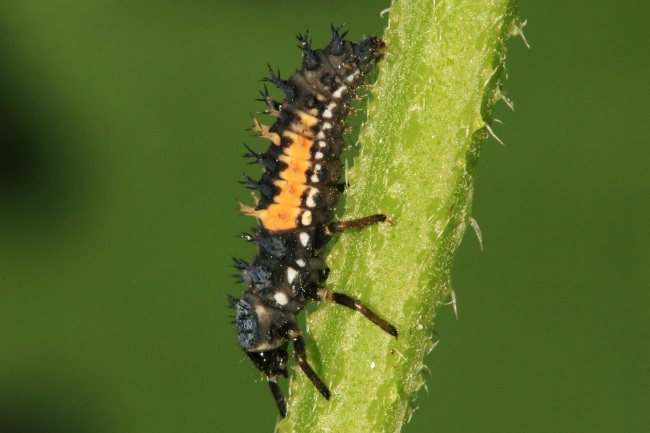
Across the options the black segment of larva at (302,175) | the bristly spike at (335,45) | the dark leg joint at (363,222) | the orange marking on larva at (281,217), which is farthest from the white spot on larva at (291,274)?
the bristly spike at (335,45)

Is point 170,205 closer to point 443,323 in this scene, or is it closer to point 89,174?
point 89,174

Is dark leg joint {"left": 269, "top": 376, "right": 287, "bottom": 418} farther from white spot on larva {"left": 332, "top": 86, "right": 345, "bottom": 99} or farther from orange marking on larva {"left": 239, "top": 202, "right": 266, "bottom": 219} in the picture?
white spot on larva {"left": 332, "top": 86, "right": 345, "bottom": 99}

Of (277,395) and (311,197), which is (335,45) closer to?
(311,197)

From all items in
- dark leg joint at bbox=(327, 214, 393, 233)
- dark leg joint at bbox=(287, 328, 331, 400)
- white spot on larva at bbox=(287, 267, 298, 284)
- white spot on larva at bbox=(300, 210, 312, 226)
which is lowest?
dark leg joint at bbox=(287, 328, 331, 400)

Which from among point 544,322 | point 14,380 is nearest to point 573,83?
point 544,322

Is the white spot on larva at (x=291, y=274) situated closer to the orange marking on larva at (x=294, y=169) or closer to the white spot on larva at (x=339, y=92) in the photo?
the orange marking on larva at (x=294, y=169)

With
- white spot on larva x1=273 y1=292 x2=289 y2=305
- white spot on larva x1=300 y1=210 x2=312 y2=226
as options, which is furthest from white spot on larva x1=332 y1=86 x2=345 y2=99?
white spot on larva x1=273 y1=292 x2=289 y2=305

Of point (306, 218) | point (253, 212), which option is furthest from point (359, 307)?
point (253, 212)

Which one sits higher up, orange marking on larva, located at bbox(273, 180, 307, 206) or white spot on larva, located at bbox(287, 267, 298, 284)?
orange marking on larva, located at bbox(273, 180, 307, 206)
